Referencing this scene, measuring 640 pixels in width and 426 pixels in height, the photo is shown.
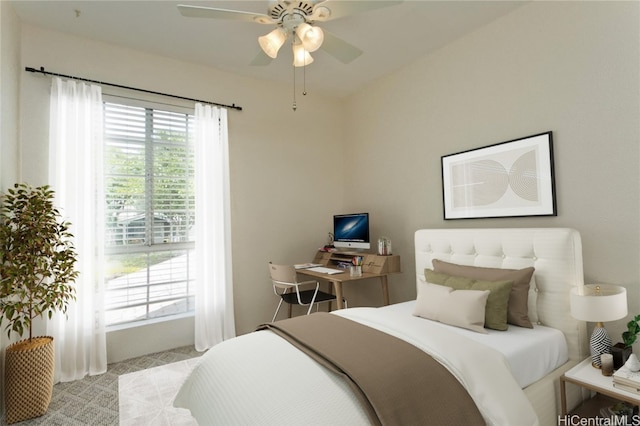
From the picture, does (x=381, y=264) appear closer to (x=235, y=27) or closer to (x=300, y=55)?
(x=300, y=55)

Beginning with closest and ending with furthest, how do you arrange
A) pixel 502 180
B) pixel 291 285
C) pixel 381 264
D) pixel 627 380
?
1. pixel 627 380
2. pixel 502 180
3. pixel 291 285
4. pixel 381 264

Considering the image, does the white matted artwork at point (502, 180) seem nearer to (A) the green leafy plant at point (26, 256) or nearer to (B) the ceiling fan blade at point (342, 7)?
(B) the ceiling fan blade at point (342, 7)

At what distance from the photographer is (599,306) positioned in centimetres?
183

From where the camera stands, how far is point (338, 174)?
4391mm

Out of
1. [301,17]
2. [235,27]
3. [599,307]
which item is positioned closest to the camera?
[599,307]

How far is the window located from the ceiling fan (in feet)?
5.10

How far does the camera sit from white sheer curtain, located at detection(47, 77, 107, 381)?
8.93 ft

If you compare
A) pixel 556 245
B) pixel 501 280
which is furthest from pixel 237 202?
pixel 556 245

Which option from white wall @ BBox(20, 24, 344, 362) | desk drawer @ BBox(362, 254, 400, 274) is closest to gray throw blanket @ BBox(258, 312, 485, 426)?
desk drawer @ BBox(362, 254, 400, 274)

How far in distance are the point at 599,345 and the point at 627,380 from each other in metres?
0.31

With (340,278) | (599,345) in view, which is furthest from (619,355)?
(340,278)

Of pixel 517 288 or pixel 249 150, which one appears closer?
pixel 517 288

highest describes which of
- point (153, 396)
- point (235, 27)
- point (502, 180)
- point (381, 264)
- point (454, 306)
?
point (235, 27)

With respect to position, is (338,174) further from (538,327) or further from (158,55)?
(538,327)
